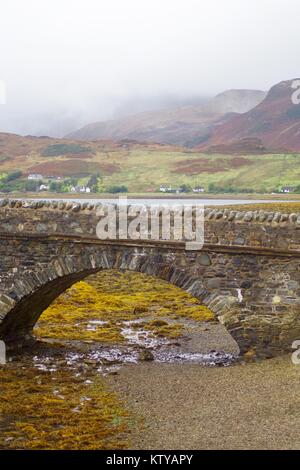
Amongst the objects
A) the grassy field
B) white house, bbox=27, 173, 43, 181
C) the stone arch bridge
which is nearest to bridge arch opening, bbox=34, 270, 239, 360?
the stone arch bridge

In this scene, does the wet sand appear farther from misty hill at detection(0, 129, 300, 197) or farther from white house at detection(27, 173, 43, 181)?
white house at detection(27, 173, 43, 181)

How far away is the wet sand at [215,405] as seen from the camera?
42.2 ft

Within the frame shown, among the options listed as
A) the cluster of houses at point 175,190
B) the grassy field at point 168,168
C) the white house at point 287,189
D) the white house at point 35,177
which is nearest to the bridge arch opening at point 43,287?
the white house at point 287,189

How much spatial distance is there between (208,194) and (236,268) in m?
120

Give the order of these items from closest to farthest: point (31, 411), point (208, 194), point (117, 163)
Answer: point (31, 411) → point (208, 194) → point (117, 163)

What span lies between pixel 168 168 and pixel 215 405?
521ft

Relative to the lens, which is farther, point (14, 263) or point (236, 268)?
point (14, 263)

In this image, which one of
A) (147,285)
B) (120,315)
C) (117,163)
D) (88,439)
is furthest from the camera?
(117,163)

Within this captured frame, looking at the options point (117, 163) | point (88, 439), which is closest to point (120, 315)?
point (88, 439)

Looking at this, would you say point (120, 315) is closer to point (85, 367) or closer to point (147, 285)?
point (147, 285)

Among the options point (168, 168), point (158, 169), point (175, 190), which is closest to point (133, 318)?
point (175, 190)

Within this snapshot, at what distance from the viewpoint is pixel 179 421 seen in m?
14.5

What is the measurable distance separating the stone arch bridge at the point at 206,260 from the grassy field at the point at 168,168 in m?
118

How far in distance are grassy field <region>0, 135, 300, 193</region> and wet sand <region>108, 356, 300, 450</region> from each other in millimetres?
119268
